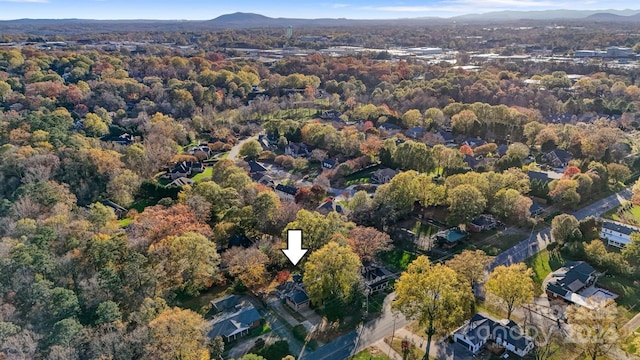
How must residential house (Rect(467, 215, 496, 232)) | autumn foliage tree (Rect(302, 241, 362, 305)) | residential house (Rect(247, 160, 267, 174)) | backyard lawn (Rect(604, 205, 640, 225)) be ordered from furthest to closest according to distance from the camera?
residential house (Rect(247, 160, 267, 174)), backyard lawn (Rect(604, 205, 640, 225)), residential house (Rect(467, 215, 496, 232)), autumn foliage tree (Rect(302, 241, 362, 305))

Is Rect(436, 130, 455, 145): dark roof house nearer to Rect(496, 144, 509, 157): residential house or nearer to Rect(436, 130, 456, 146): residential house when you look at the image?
Rect(436, 130, 456, 146): residential house

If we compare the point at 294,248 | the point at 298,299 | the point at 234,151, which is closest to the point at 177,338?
the point at 298,299

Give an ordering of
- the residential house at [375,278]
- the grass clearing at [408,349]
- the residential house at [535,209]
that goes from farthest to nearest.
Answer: the residential house at [535,209] < the residential house at [375,278] < the grass clearing at [408,349]

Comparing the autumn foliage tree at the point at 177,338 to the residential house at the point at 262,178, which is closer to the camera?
the autumn foliage tree at the point at 177,338

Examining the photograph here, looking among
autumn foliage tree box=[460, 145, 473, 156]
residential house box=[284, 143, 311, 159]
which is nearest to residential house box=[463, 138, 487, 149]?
autumn foliage tree box=[460, 145, 473, 156]

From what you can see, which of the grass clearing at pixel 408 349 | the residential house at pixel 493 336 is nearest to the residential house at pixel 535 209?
the residential house at pixel 493 336

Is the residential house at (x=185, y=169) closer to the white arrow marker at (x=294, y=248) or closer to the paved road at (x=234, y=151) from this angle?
the paved road at (x=234, y=151)
